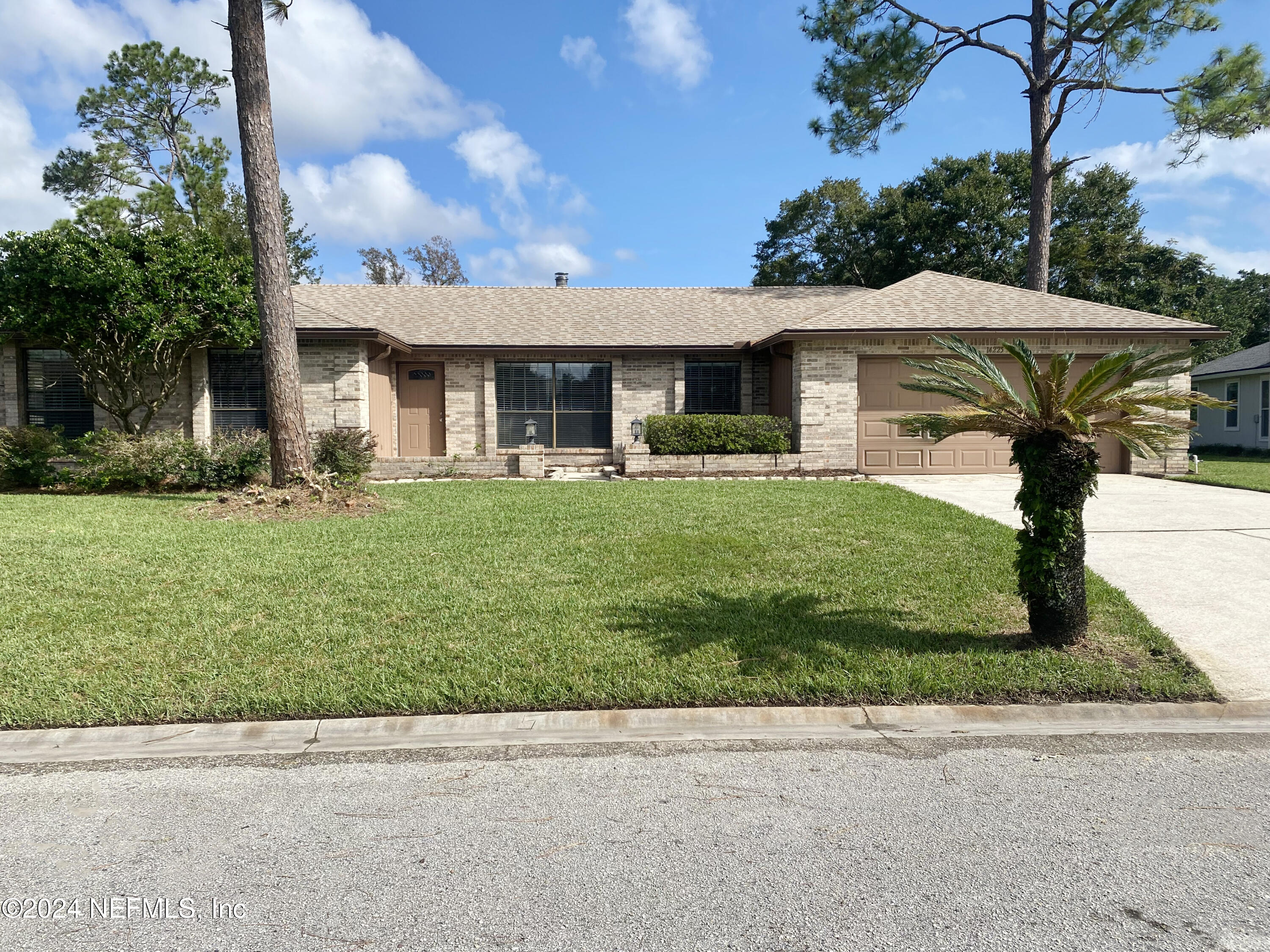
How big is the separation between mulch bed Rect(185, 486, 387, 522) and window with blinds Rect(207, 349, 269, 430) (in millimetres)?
6143

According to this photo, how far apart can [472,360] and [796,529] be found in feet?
38.1

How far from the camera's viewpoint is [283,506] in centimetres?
1018

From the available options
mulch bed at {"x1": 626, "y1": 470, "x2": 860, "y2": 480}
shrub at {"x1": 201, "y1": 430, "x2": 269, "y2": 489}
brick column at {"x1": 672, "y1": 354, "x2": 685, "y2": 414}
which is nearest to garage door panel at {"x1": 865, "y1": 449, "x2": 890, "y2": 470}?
mulch bed at {"x1": 626, "y1": 470, "x2": 860, "y2": 480}

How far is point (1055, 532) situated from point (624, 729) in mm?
2940

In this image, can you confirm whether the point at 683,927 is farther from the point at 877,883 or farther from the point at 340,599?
the point at 340,599

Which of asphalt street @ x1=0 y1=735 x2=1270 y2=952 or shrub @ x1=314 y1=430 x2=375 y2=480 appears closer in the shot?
asphalt street @ x1=0 y1=735 x2=1270 y2=952

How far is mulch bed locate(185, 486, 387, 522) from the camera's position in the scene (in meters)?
9.76

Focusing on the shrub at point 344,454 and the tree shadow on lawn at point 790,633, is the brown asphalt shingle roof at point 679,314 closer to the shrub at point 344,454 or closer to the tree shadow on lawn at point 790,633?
the shrub at point 344,454

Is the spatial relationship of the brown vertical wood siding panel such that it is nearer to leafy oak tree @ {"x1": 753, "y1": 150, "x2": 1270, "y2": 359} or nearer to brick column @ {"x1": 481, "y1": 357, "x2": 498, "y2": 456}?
brick column @ {"x1": 481, "y1": 357, "x2": 498, "y2": 456}

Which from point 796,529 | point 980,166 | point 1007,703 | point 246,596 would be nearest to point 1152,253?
point 980,166

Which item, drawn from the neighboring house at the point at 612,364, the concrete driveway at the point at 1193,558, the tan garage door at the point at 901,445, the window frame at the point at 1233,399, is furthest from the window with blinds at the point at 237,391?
the window frame at the point at 1233,399

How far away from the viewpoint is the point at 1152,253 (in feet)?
100

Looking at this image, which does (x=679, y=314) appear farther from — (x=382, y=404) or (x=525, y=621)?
(x=525, y=621)

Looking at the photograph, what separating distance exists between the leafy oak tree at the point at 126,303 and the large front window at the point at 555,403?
5.77 metres
